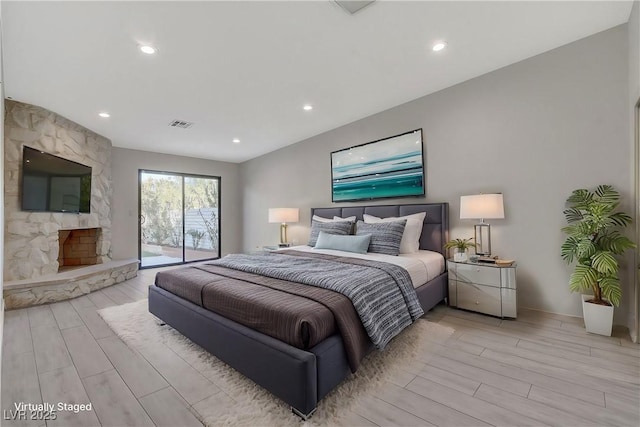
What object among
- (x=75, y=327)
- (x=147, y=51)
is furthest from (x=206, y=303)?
(x=147, y=51)

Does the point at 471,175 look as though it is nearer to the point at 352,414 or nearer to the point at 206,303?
the point at 352,414

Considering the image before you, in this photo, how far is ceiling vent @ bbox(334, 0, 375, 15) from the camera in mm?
1940

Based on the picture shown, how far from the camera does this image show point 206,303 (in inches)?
84.3

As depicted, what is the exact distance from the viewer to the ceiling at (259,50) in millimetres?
2039

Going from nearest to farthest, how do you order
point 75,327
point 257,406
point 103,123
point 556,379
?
1. point 257,406
2. point 556,379
3. point 75,327
4. point 103,123

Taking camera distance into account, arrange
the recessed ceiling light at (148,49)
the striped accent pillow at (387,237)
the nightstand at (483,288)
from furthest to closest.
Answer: the striped accent pillow at (387,237) → the nightstand at (483,288) → the recessed ceiling light at (148,49)

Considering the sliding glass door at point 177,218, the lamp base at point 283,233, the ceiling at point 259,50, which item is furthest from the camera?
the sliding glass door at point 177,218

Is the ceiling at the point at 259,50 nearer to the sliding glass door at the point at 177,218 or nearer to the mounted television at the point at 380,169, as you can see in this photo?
the mounted television at the point at 380,169

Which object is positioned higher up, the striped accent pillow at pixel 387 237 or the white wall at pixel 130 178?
the white wall at pixel 130 178

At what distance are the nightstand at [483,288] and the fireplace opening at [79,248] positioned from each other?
561 cm

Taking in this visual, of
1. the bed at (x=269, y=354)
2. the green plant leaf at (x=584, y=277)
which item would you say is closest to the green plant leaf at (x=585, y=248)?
the green plant leaf at (x=584, y=277)

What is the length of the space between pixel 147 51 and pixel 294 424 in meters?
3.08

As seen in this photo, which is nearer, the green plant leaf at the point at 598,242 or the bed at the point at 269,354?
the bed at the point at 269,354

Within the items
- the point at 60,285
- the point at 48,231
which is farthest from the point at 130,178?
the point at 60,285
